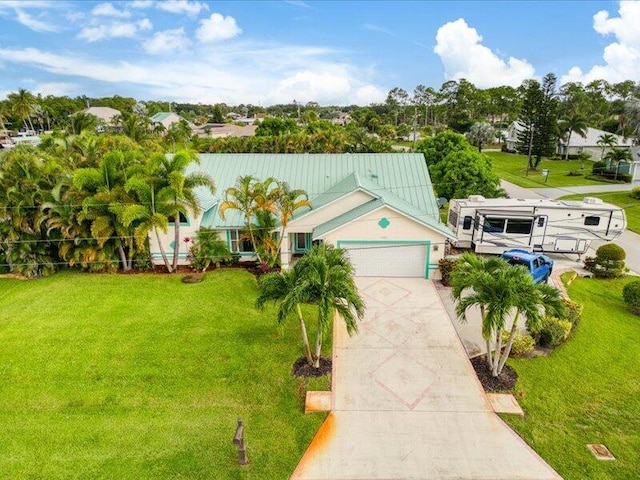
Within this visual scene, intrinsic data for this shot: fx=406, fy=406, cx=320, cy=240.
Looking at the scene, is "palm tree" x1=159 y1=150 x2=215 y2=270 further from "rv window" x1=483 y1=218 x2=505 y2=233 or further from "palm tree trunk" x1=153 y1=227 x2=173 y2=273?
"rv window" x1=483 y1=218 x2=505 y2=233

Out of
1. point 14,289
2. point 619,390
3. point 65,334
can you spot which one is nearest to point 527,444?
point 619,390

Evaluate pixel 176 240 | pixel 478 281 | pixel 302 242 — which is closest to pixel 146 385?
pixel 176 240

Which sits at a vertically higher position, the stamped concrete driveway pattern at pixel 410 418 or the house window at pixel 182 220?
the house window at pixel 182 220

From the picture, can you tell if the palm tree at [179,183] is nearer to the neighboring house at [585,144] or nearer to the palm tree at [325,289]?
the palm tree at [325,289]

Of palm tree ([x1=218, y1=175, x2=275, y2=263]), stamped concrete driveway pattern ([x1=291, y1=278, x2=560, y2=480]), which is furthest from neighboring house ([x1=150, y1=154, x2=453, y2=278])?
stamped concrete driveway pattern ([x1=291, y1=278, x2=560, y2=480])

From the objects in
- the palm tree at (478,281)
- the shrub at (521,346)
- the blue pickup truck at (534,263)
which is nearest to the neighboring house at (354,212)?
the blue pickup truck at (534,263)

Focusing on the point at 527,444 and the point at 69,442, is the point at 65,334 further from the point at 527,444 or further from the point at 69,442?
the point at 527,444

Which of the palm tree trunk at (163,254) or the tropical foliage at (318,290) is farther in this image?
the palm tree trunk at (163,254)
